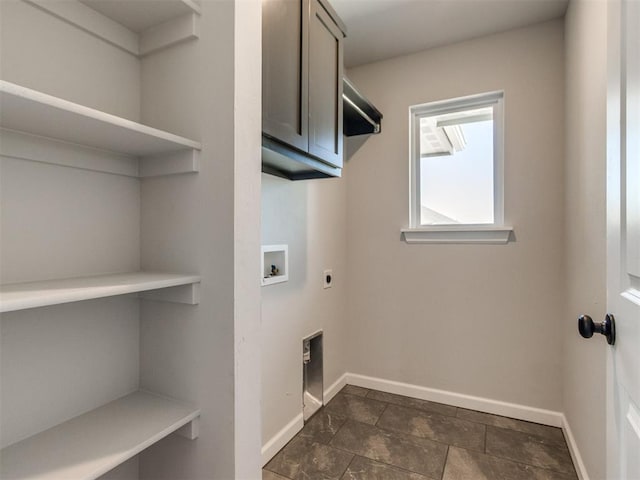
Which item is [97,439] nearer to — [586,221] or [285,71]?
[285,71]

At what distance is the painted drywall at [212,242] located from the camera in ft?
3.05

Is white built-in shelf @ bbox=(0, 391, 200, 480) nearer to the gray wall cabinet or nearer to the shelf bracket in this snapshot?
the shelf bracket

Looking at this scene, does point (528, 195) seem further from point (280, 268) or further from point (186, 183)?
point (186, 183)

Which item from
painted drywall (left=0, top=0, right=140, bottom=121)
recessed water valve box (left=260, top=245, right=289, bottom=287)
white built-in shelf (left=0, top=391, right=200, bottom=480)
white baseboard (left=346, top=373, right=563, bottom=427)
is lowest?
white baseboard (left=346, top=373, right=563, bottom=427)

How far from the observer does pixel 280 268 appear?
6.11 feet

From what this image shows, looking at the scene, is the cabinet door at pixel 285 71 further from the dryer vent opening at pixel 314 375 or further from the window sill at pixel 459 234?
the dryer vent opening at pixel 314 375

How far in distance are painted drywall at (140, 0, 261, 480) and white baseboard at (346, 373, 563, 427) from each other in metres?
1.65

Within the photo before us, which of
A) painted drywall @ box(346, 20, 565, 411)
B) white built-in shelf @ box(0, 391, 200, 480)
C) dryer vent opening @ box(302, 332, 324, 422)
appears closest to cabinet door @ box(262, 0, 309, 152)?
white built-in shelf @ box(0, 391, 200, 480)

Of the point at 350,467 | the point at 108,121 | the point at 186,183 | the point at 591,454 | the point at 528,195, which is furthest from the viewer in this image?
the point at 528,195

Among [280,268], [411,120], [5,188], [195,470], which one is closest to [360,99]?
[411,120]

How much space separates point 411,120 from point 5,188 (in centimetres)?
233

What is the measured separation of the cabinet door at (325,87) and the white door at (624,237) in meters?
1.03

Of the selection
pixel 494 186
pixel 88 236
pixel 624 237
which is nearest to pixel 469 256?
pixel 494 186

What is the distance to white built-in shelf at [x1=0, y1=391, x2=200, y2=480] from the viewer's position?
702mm
